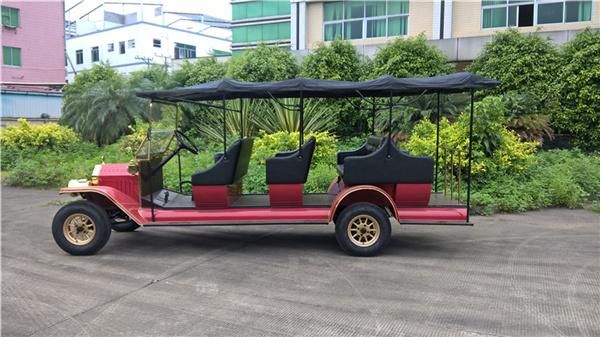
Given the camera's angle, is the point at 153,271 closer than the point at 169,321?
No

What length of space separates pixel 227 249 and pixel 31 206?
17.9 ft

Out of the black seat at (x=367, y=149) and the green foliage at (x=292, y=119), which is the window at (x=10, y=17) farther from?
the black seat at (x=367, y=149)

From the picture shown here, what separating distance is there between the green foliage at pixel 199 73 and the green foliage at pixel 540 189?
935 cm

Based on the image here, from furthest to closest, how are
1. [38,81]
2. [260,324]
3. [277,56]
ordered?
1. [38,81]
2. [277,56]
3. [260,324]

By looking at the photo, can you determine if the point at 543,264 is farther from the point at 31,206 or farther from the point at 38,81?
the point at 38,81

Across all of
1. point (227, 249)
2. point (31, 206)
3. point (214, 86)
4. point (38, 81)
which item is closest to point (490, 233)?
point (227, 249)

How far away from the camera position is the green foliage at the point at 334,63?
14242 millimetres

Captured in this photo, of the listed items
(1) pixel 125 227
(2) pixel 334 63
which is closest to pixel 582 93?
(2) pixel 334 63

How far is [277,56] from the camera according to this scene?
1527 cm

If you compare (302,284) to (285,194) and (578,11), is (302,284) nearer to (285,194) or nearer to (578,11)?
(285,194)

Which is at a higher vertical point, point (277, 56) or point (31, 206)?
point (277, 56)

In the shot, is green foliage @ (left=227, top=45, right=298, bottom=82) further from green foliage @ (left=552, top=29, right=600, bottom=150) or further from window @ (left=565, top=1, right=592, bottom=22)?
window @ (left=565, top=1, right=592, bottom=22)

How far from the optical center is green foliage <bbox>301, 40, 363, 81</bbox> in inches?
561

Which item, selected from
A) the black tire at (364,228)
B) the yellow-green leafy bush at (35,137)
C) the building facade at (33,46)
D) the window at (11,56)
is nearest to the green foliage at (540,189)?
the black tire at (364,228)
